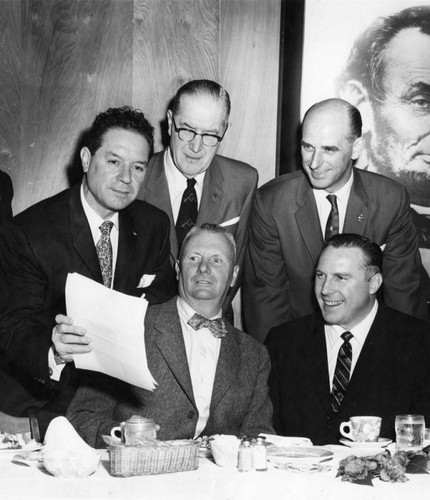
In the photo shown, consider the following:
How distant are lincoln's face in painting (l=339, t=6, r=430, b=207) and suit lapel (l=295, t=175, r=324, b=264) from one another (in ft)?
2.69

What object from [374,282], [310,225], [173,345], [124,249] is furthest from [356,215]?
[173,345]

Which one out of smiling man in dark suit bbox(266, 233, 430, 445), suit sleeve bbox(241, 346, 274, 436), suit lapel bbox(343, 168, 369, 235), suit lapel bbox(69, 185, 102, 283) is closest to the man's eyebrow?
suit lapel bbox(343, 168, 369, 235)

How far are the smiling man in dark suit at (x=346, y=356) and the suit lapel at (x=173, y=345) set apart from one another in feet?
1.80

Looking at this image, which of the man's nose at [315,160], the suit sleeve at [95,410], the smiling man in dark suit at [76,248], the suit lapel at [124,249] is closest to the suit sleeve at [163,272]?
the smiling man in dark suit at [76,248]

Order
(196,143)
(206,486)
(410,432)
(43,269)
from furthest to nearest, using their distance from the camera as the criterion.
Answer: (196,143)
(43,269)
(410,432)
(206,486)

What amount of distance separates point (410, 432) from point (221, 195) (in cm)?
167

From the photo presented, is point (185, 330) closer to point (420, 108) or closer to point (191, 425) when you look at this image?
point (191, 425)

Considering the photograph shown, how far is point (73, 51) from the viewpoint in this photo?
4621mm

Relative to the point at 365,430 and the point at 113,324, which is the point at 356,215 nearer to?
the point at 365,430

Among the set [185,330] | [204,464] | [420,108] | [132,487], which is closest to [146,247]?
[185,330]

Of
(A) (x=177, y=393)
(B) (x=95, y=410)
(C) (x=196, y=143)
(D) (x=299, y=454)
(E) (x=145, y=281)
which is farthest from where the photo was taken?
(C) (x=196, y=143)

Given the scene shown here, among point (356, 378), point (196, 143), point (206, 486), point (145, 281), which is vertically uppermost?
point (196, 143)

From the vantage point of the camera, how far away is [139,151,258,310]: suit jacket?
3988 mm

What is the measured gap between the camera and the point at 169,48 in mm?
4668
